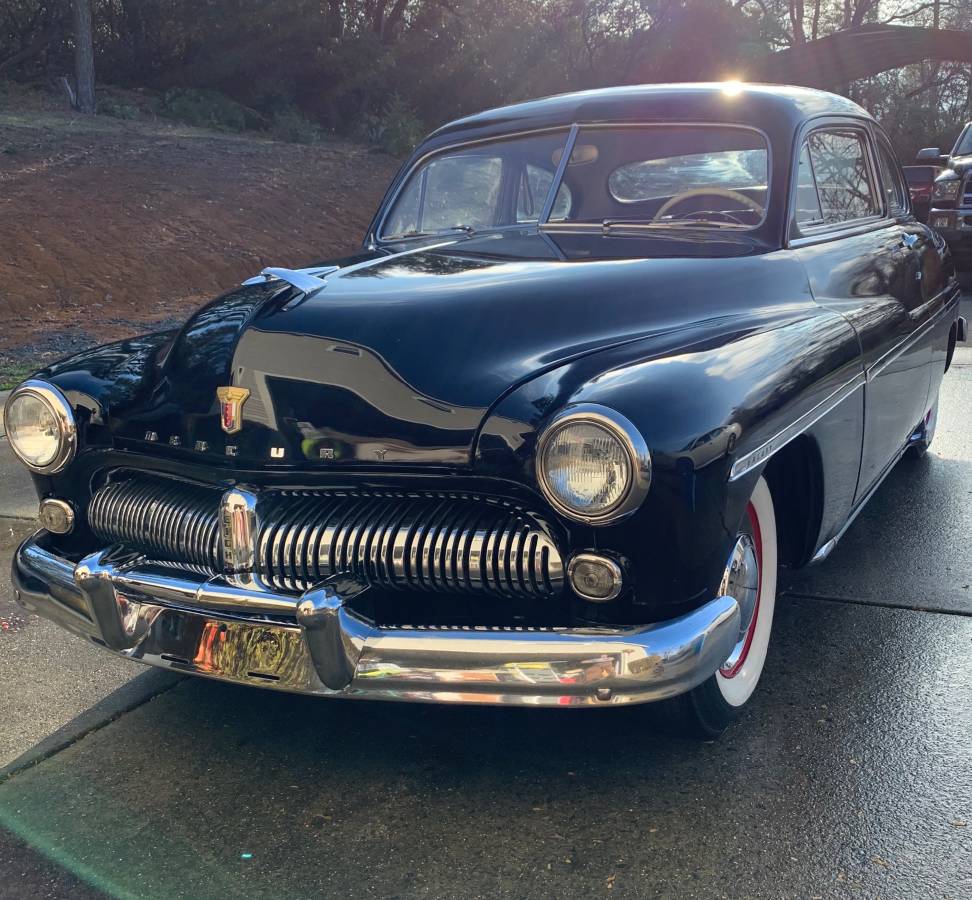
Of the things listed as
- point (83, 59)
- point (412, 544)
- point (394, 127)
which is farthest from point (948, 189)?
point (83, 59)

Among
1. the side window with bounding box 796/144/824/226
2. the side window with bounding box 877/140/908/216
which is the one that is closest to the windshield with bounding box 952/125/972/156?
the side window with bounding box 877/140/908/216

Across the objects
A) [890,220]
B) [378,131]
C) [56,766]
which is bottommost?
[378,131]

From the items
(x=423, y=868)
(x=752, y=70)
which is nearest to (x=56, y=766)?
(x=423, y=868)

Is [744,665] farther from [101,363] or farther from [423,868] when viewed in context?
[101,363]

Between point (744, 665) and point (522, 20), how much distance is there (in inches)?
972

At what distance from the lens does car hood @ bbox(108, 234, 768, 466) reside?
2398 millimetres

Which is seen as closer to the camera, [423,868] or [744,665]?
[423,868]

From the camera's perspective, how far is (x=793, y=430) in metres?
2.55

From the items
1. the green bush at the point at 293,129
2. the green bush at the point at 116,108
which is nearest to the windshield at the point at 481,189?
the green bush at the point at 116,108

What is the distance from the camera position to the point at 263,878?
215 cm

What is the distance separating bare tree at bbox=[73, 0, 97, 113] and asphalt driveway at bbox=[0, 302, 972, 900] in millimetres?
18926

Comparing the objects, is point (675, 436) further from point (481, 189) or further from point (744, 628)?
A: point (481, 189)

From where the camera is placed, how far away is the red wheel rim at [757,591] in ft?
8.66

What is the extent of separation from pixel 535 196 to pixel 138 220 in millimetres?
10209
